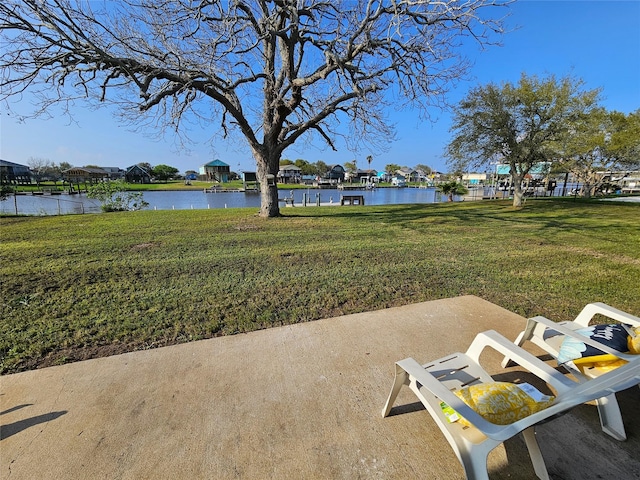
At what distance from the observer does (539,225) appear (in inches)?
393

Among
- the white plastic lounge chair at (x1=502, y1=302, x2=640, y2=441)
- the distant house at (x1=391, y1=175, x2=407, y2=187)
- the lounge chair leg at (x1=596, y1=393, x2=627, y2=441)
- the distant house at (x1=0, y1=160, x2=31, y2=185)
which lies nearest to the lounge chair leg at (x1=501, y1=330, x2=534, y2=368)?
the white plastic lounge chair at (x1=502, y1=302, x2=640, y2=441)

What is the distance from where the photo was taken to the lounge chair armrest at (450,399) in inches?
50.5

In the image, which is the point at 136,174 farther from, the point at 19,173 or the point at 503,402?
the point at 503,402

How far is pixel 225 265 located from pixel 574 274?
5.82m

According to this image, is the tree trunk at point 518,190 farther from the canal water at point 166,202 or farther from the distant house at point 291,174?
the distant house at point 291,174

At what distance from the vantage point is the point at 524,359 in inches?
71.6

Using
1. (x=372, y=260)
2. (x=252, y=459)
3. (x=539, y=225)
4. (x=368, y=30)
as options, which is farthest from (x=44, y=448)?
(x=539, y=225)

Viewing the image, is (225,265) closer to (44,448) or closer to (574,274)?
(44,448)

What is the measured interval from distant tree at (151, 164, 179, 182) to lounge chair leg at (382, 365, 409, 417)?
402 ft

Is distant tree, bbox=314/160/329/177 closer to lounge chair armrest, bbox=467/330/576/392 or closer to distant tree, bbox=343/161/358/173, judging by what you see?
distant tree, bbox=343/161/358/173

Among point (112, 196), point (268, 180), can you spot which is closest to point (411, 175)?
point (112, 196)

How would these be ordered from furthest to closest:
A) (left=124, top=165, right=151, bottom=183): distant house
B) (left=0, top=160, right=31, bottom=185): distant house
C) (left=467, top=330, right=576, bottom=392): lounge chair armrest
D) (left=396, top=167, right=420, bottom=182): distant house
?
(left=396, top=167, right=420, bottom=182): distant house
(left=124, top=165, right=151, bottom=183): distant house
(left=0, top=160, right=31, bottom=185): distant house
(left=467, top=330, right=576, bottom=392): lounge chair armrest

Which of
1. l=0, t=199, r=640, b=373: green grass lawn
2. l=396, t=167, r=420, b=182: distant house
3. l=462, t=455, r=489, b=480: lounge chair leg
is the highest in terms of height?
l=396, t=167, r=420, b=182: distant house

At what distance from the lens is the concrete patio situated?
1.68 metres
